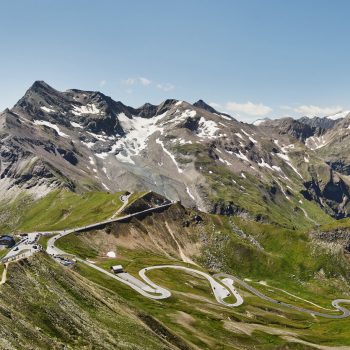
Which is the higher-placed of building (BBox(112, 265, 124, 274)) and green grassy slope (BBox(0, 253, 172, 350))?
green grassy slope (BBox(0, 253, 172, 350))

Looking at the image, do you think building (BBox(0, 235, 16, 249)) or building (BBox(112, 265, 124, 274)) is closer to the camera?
building (BBox(112, 265, 124, 274))

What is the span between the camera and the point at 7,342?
51.9 meters

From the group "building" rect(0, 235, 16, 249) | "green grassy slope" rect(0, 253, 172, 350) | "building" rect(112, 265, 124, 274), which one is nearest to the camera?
"green grassy slope" rect(0, 253, 172, 350)

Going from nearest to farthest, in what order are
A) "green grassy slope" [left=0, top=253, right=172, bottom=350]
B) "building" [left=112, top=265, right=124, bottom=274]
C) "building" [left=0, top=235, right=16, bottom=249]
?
"green grassy slope" [left=0, top=253, right=172, bottom=350] → "building" [left=112, top=265, right=124, bottom=274] → "building" [left=0, top=235, right=16, bottom=249]

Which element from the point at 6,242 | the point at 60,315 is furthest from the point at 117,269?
the point at 60,315

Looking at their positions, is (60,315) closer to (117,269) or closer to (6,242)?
(117,269)

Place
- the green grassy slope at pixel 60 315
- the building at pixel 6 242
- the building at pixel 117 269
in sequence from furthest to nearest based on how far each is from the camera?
the building at pixel 6 242
the building at pixel 117 269
the green grassy slope at pixel 60 315

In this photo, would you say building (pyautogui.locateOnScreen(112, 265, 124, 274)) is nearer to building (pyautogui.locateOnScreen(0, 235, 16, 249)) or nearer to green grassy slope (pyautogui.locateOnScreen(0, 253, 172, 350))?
building (pyautogui.locateOnScreen(0, 235, 16, 249))

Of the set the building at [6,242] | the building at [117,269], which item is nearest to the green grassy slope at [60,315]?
the building at [117,269]

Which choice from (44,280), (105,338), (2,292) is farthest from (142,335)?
(2,292)

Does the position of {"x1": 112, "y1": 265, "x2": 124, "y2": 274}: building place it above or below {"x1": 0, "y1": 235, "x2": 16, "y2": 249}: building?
below

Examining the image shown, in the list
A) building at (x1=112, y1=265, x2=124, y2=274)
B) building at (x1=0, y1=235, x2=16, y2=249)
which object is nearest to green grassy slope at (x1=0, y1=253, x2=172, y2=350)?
building at (x1=112, y1=265, x2=124, y2=274)

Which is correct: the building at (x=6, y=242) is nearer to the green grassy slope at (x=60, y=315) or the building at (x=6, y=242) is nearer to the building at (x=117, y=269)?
the building at (x=117, y=269)

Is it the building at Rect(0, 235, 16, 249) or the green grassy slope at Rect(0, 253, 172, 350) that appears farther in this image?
the building at Rect(0, 235, 16, 249)
